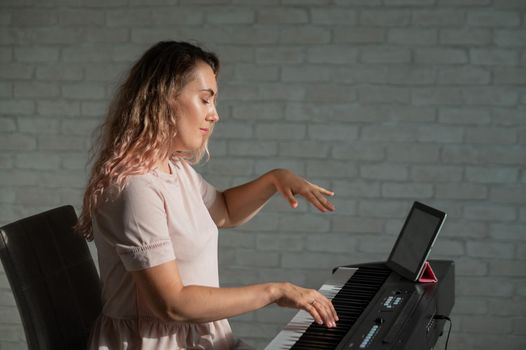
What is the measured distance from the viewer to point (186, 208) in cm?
207

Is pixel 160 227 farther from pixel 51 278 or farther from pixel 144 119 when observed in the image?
pixel 51 278

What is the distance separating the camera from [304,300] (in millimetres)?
1870

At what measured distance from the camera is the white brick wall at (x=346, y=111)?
3.56 metres

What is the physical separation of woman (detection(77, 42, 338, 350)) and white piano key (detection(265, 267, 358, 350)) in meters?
0.10

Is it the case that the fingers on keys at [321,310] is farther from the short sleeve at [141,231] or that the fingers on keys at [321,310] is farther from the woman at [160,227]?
the short sleeve at [141,231]

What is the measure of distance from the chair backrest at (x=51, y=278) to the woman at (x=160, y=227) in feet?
0.44

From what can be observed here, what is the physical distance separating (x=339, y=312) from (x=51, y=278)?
2.45 feet

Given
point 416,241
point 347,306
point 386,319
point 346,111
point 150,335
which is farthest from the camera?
point 346,111

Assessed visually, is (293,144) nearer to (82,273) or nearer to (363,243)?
(363,243)

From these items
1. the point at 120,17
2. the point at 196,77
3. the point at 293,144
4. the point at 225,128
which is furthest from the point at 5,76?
the point at 196,77

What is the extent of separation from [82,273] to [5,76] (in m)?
1.88

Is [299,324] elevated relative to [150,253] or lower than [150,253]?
lower

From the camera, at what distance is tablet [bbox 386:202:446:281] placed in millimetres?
2348

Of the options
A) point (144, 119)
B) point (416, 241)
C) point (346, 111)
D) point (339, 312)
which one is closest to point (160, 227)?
point (144, 119)
